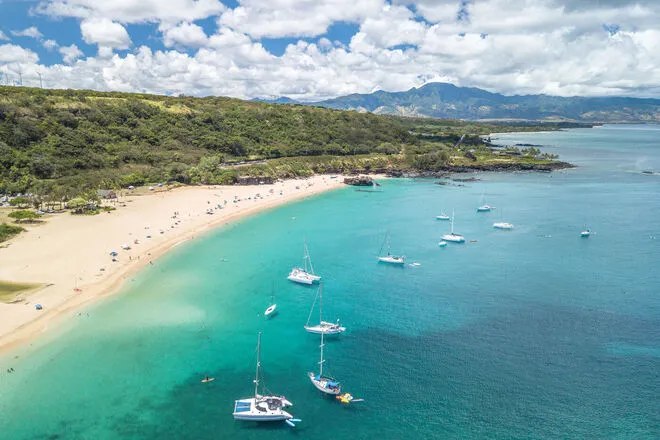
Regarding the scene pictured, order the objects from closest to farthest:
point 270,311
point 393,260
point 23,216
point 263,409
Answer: point 263,409 < point 270,311 < point 393,260 < point 23,216

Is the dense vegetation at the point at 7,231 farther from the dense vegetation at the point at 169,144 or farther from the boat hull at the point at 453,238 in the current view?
the boat hull at the point at 453,238

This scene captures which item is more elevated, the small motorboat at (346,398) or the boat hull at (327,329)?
the boat hull at (327,329)

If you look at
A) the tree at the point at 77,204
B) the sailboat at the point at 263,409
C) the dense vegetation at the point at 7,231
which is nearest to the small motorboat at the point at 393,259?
the sailboat at the point at 263,409

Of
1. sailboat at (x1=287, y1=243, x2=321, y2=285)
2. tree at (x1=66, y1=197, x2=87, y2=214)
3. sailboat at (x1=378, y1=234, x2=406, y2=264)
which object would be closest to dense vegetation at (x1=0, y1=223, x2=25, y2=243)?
tree at (x1=66, y1=197, x2=87, y2=214)

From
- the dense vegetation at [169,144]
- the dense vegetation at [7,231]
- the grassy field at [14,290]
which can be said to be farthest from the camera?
the dense vegetation at [169,144]

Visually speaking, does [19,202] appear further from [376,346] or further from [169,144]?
[376,346]

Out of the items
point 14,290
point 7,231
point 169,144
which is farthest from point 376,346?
point 169,144

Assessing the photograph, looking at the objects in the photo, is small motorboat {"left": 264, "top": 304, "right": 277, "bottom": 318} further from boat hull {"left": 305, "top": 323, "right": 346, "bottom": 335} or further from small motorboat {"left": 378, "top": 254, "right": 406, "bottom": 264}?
small motorboat {"left": 378, "top": 254, "right": 406, "bottom": 264}

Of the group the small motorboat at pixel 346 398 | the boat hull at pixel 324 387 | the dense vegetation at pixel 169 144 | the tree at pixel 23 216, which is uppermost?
the dense vegetation at pixel 169 144
